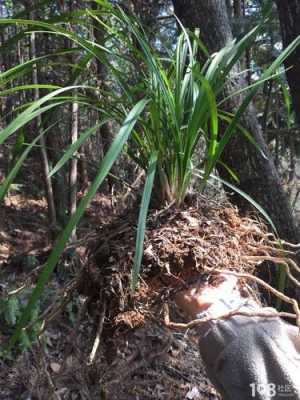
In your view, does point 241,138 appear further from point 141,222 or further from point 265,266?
point 141,222

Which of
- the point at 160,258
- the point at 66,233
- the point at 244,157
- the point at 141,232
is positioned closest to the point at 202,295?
the point at 160,258

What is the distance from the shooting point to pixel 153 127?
2.54 feet

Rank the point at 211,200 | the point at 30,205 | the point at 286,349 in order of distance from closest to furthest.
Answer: the point at 286,349
the point at 211,200
the point at 30,205

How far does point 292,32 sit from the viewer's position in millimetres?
1538

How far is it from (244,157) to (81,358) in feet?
3.17

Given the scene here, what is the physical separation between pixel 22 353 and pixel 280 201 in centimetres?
147

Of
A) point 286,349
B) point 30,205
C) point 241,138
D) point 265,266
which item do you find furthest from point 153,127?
point 30,205

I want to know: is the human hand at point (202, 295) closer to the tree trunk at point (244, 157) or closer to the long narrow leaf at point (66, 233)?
the long narrow leaf at point (66, 233)

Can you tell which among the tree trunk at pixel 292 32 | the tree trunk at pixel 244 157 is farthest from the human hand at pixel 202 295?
the tree trunk at pixel 292 32

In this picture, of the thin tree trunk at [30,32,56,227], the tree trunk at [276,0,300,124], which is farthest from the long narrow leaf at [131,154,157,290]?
the thin tree trunk at [30,32,56,227]

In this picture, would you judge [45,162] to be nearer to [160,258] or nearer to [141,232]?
[160,258]

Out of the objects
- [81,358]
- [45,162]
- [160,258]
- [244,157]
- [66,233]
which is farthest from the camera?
[45,162]

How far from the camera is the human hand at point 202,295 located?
0.74 metres

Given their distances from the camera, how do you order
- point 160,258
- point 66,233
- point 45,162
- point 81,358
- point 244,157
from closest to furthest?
point 66,233, point 160,258, point 81,358, point 244,157, point 45,162
